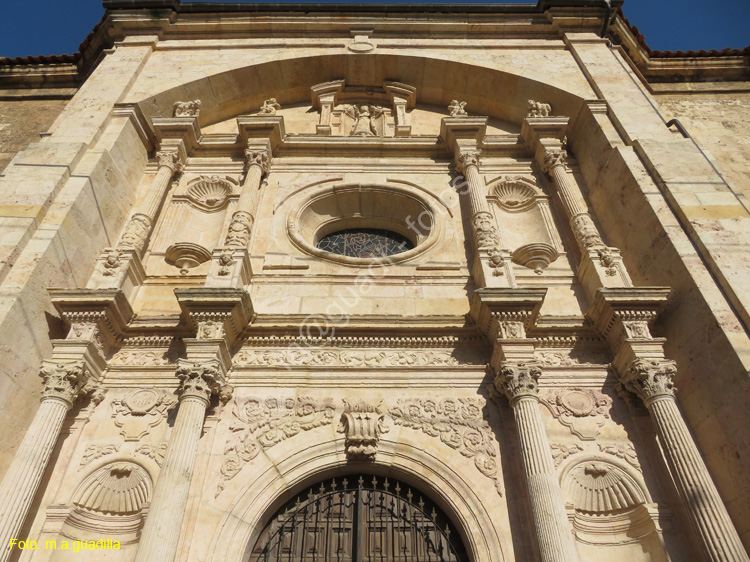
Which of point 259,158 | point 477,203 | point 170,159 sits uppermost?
point 259,158

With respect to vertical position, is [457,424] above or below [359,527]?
above

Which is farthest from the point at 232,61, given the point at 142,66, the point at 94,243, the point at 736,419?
the point at 736,419

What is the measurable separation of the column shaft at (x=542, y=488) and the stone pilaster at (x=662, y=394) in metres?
1.25

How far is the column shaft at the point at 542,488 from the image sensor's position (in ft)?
17.3

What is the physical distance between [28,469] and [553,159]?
8898 mm

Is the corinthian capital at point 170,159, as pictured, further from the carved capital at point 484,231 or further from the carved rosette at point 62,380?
the carved capital at point 484,231

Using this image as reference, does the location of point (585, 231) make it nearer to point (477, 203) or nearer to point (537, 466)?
point (477, 203)

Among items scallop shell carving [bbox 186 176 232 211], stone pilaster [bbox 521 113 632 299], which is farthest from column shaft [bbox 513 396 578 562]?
scallop shell carving [bbox 186 176 232 211]

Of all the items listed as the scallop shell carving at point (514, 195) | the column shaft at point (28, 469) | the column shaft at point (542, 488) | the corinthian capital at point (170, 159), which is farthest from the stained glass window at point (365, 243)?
the column shaft at point (28, 469)

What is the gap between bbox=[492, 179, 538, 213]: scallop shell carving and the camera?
32.7 ft

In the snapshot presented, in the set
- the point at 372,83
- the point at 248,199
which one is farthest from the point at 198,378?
the point at 372,83

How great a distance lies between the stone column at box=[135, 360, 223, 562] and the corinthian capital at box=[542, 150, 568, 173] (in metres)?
6.68

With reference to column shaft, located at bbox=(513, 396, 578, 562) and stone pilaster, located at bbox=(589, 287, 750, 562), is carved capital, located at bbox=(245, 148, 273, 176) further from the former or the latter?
column shaft, located at bbox=(513, 396, 578, 562)

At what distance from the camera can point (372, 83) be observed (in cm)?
1241
